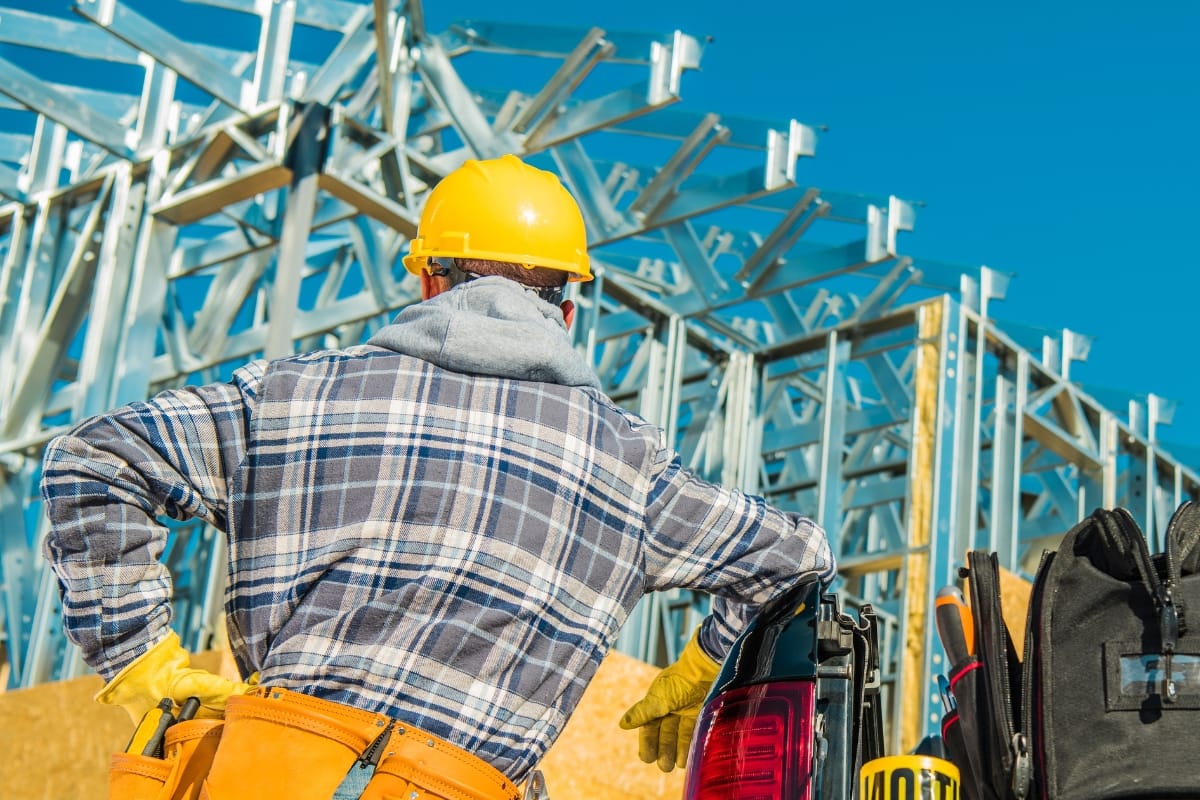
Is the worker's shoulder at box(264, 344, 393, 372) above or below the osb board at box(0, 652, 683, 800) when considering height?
Answer: above

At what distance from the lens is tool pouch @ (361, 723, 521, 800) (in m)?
2.25

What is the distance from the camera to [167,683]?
249 centimetres

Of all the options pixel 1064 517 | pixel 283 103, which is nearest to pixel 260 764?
pixel 283 103

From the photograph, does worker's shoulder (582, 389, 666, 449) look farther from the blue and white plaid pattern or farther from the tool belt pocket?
the tool belt pocket

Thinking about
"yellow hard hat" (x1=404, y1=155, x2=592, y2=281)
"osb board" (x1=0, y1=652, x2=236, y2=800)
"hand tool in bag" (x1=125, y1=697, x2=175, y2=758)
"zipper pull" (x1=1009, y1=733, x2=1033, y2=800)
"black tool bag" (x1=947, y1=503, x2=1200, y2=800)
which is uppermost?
"yellow hard hat" (x1=404, y1=155, x2=592, y2=281)

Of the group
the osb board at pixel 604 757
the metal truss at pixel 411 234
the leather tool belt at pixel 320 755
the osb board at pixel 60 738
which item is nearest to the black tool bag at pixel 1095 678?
the leather tool belt at pixel 320 755

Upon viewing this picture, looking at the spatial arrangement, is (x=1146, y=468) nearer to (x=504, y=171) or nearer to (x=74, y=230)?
(x=74, y=230)

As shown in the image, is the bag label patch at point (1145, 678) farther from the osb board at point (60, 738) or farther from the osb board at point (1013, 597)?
the osb board at point (1013, 597)

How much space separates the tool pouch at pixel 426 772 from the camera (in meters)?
2.25

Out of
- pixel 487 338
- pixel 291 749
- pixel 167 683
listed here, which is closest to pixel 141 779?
pixel 167 683

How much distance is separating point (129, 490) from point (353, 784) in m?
0.56

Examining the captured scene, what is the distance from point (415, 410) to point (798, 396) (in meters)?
12.6

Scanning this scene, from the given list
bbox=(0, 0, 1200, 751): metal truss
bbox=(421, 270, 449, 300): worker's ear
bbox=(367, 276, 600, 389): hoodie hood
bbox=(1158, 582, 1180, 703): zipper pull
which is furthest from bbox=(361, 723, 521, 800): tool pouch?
bbox=(0, 0, 1200, 751): metal truss

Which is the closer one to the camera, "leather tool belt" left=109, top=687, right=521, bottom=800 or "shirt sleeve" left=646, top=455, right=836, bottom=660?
"leather tool belt" left=109, top=687, right=521, bottom=800
